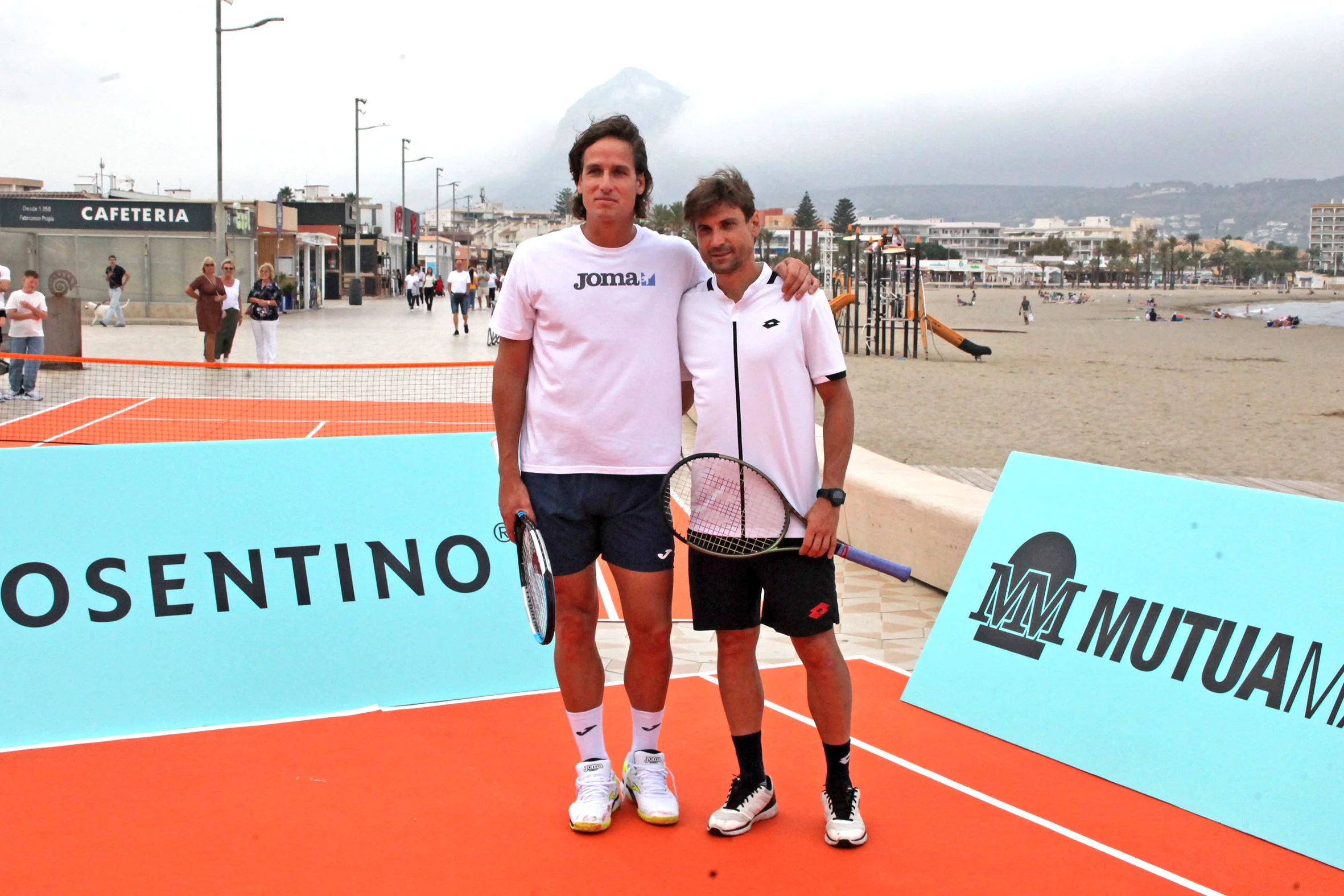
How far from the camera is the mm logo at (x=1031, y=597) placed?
14.1ft

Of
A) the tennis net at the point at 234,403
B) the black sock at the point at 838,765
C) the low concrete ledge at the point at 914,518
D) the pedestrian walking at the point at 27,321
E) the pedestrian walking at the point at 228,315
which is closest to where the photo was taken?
the black sock at the point at 838,765

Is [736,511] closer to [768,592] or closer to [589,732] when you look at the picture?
[768,592]

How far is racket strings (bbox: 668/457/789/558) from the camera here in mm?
3250

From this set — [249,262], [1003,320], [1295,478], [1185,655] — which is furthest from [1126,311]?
[1185,655]

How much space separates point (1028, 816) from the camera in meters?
3.54

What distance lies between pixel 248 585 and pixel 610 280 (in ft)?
7.33

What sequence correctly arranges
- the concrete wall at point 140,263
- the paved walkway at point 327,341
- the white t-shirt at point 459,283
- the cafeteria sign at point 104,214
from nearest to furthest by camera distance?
the paved walkway at point 327,341
the white t-shirt at point 459,283
the concrete wall at point 140,263
the cafeteria sign at point 104,214

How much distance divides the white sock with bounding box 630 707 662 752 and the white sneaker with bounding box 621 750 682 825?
0.8 inches

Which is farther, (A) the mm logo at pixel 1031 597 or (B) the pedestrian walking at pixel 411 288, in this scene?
(B) the pedestrian walking at pixel 411 288

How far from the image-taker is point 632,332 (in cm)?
321

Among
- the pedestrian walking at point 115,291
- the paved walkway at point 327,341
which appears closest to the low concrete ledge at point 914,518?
the paved walkway at point 327,341

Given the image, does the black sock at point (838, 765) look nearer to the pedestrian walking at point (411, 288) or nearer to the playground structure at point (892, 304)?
the playground structure at point (892, 304)

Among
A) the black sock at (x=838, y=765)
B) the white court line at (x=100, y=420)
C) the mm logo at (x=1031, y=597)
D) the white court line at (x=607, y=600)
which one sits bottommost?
the white court line at (x=607, y=600)

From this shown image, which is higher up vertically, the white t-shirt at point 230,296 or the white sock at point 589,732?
the white t-shirt at point 230,296
